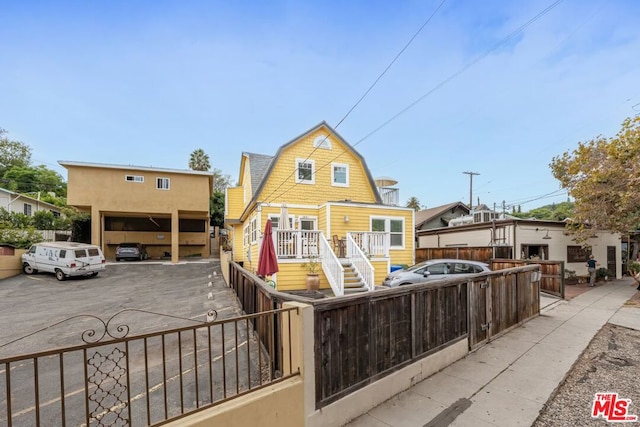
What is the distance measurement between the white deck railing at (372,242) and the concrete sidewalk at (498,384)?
5389mm

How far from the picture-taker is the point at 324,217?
12539mm

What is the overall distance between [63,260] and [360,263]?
13.7 metres

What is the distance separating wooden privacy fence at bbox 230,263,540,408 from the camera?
3.28 metres

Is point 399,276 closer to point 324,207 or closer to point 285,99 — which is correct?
point 324,207

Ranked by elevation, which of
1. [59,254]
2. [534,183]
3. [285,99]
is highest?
[285,99]

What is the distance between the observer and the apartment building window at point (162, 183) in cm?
2044

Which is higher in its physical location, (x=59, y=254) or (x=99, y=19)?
(x=99, y=19)

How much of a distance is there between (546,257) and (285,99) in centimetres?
1544

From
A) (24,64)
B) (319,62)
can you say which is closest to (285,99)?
(319,62)

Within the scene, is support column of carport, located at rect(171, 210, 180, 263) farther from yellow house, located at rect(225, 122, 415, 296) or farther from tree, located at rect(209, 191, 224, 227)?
tree, located at rect(209, 191, 224, 227)

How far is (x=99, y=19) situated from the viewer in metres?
8.46

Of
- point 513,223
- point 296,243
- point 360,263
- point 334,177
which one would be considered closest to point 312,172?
point 334,177

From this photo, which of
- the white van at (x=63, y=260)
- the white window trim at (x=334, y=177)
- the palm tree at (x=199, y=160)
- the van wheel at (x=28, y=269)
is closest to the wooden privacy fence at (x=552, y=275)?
the white window trim at (x=334, y=177)

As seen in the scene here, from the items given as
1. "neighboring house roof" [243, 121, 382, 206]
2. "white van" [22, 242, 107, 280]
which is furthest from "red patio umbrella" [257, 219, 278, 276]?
"white van" [22, 242, 107, 280]
